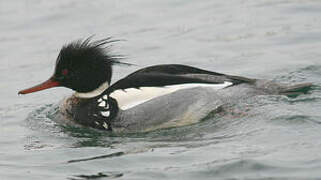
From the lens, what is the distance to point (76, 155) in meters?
8.60

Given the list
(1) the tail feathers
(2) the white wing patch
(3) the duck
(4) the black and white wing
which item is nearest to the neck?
(3) the duck

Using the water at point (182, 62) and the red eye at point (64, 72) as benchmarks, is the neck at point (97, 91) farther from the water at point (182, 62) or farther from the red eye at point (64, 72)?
the water at point (182, 62)

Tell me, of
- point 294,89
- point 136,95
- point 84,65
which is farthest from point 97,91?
point 294,89

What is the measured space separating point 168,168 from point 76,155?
4.23 ft

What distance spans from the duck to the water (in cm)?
16

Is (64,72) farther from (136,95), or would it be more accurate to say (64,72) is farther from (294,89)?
(294,89)

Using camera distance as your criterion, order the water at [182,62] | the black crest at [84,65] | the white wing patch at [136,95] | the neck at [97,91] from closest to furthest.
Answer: the water at [182,62]
the white wing patch at [136,95]
the black crest at [84,65]
the neck at [97,91]

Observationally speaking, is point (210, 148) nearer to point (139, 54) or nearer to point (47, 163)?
point (47, 163)

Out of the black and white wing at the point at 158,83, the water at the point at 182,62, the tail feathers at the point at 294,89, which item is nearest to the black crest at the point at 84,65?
the black and white wing at the point at 158,83

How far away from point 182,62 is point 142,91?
3375 millimetres

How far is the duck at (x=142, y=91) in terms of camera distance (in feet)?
30.6

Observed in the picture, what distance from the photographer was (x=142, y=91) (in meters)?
9.30

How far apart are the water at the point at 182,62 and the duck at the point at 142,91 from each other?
161 millimetres

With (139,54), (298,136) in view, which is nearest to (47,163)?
(298,136)
